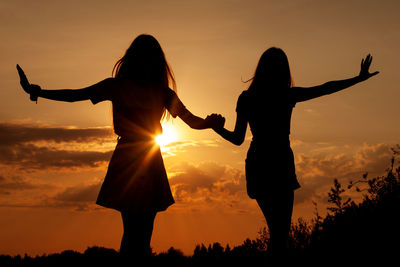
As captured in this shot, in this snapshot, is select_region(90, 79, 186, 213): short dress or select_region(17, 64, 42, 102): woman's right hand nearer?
select_region(90, 79, 186, 213): short dress

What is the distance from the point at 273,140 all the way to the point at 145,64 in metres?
1.90

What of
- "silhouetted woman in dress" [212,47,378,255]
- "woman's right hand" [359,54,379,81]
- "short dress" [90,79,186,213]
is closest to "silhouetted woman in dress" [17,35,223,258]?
"short dress" [90,79,186,213]

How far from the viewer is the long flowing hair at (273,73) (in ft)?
21.3

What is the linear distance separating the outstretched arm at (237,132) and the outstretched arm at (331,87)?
2.77 ft

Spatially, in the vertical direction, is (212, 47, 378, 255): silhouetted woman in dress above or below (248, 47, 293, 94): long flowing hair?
below

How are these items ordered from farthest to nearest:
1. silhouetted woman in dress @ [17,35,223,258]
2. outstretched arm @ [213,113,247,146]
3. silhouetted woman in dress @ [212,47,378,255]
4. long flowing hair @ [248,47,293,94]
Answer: outstretched arm @ [213,113,247,146] → long flowing hair @ [248,47,293,94] → silhouetted woman in dress @ [212,47,378,255] → silhouetted woman in dress @ [17,35,223,258]

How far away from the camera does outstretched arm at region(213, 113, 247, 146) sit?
6.95 m

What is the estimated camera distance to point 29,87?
6.20 metres

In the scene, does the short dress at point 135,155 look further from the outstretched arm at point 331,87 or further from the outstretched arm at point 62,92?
the outstretched arm at point 331,87

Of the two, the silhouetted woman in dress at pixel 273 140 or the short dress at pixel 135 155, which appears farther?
the silhouetted woman in dress at pixel 273 140

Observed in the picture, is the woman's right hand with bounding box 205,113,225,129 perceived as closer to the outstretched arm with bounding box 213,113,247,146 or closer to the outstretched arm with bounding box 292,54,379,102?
the outstretched arm with bounding box 213,113,247,146

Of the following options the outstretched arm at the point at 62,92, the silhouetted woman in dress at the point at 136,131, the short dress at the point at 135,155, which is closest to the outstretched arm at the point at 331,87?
the silhouetted woman in dress at the point at 136,131

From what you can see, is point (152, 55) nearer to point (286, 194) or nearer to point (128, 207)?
point (128, 207)

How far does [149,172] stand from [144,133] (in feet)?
1.59
